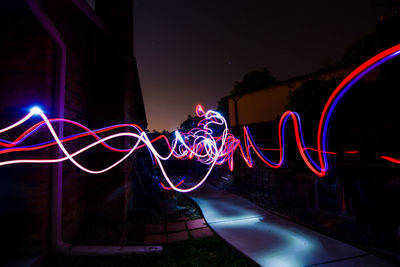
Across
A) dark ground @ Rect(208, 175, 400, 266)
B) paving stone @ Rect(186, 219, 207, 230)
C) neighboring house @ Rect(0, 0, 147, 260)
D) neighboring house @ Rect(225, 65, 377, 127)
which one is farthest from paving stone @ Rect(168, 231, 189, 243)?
neighboring house @ Rect(225, 65, 377, 127)

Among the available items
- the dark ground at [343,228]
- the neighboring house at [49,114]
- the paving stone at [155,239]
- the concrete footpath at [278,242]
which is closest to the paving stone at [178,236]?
the paving stone at [155,239]

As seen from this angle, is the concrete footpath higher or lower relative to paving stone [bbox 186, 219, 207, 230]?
higher

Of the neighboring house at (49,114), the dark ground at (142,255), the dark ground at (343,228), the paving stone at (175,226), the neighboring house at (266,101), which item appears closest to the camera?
the neighboring house at (49,114)

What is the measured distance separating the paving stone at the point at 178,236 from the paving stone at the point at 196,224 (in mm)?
305

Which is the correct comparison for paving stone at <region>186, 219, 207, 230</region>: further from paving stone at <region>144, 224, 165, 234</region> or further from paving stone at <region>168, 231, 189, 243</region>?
paving stone at <region>144, 224, 165, 234</region>

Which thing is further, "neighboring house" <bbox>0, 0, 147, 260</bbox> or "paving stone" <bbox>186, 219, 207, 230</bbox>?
"paving stone" <bbox>186, 219, 207, 230</bbox>

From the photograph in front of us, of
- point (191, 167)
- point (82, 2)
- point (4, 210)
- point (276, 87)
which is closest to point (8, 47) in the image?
point (82, 2)

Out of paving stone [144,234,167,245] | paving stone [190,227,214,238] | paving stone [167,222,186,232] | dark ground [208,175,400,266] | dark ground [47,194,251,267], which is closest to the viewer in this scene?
dark ground [47,194,251,267]

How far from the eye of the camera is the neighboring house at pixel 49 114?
2.79 meters

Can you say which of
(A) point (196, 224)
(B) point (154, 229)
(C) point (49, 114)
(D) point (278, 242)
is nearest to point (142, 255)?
(B) point (154, 229)

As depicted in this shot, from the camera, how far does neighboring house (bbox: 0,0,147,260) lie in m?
2.79

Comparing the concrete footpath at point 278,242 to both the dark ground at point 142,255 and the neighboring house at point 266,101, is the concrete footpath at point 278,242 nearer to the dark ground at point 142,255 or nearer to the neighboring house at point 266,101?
the dark ground at point 142,255

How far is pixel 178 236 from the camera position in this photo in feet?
12.9

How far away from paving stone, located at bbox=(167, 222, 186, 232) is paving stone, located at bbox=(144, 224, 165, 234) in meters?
0.16
